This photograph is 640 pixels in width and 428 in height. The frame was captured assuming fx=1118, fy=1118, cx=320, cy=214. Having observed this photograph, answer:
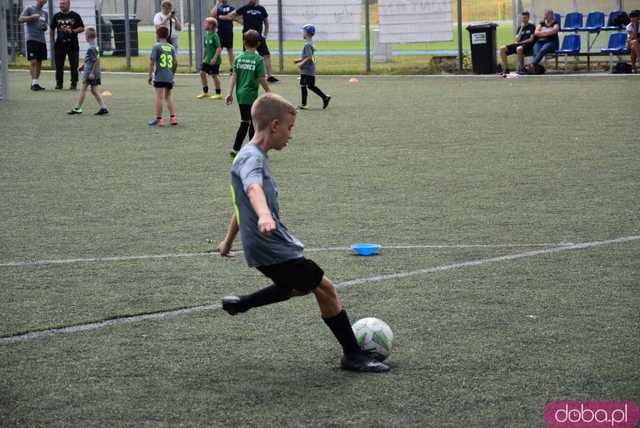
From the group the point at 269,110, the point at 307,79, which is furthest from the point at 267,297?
the point at 307,79

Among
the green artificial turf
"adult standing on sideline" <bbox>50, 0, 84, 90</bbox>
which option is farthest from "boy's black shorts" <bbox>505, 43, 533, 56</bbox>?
the green artificial turf

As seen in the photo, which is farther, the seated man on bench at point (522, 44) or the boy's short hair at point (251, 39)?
the seated man on bench at point (522, 44)

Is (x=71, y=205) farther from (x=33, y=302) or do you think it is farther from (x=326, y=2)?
(x=326, y=2)

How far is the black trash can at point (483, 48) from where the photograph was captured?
29.3m

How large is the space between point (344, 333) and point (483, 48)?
82.5 ft

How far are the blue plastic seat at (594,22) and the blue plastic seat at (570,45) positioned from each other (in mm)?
318

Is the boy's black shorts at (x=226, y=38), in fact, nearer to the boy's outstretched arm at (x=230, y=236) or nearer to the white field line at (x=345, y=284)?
the white field line at (x=345, y=284)

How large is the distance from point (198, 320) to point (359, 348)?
135 cm

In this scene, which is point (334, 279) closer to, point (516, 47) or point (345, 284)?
point (345, 284)

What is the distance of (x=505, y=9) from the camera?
4847cm

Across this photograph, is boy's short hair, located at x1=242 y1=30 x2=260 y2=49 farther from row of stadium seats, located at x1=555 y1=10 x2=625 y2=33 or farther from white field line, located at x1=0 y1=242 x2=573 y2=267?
row of stadium seats, located at x1=555 y1=10 x2=625 y2=33

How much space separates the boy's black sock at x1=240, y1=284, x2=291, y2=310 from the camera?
5.48m

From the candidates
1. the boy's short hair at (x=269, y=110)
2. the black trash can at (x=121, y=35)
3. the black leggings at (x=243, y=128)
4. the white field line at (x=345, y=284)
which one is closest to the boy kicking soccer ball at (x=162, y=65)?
the black leggings at (x=243, y=128)

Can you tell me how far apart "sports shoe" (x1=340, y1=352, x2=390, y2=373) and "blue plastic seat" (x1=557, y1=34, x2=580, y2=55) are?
2480 cm
